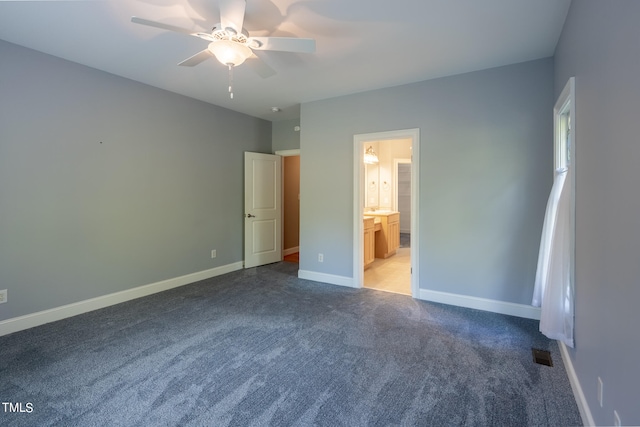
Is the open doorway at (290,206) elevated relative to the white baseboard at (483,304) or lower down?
elevated

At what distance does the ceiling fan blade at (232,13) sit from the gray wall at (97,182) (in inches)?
89.8

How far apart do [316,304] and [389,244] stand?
289 cm

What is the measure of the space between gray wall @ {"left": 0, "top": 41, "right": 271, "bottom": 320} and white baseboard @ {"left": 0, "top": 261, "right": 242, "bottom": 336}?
6 centimetres

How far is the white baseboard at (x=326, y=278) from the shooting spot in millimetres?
4184

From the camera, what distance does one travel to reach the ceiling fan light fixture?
2080 mm

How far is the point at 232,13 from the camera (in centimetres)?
192

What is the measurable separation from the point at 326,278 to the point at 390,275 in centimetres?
110

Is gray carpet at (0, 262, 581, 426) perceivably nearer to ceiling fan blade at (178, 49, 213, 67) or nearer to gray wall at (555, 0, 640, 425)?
gray wall at (555, 0, 640, 425)

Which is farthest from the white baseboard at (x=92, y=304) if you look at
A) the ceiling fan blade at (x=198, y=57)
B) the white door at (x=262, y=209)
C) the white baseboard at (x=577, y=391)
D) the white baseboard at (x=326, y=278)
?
the white baseboard at (x=577, y=391)

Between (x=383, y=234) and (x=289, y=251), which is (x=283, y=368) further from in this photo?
(x=289, y=251)

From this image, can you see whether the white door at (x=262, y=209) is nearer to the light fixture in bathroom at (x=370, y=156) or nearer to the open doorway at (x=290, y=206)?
the open doorway at (x=290, y=206)

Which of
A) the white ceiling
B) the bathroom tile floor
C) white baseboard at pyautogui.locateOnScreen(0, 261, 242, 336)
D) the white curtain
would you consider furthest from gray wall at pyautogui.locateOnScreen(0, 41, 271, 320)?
the white curtain

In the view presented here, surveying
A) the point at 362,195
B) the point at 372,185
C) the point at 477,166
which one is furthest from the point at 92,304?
the point at 372,185

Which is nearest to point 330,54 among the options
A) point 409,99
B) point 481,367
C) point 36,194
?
point 409,99
